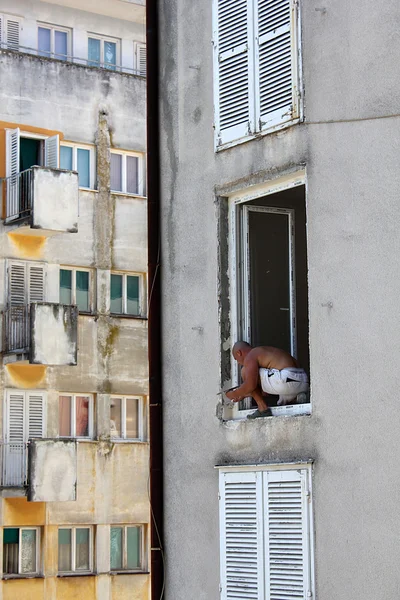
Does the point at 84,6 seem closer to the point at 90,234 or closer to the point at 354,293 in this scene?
the point at 90,234

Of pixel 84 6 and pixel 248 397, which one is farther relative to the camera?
pixel 84 6

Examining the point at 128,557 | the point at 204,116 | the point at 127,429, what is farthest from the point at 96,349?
the point at 204,116

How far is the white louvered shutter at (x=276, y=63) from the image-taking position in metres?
12.6

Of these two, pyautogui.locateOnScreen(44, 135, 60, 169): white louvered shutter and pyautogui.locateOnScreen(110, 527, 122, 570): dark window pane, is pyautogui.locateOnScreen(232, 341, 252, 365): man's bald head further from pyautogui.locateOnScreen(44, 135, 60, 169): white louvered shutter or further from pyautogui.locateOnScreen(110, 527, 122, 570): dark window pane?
pyautogui.locateOnScreen(110, 527, 122, 570): dark window pane

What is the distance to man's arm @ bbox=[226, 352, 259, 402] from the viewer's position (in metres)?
12.7

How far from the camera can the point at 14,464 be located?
33.6 meters

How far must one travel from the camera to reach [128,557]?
116 feet

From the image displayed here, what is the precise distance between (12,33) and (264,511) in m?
24.9

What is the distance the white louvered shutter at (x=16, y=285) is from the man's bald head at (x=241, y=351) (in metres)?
21.8

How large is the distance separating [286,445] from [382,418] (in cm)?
130

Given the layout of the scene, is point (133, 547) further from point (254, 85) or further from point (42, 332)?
point (254, 85)

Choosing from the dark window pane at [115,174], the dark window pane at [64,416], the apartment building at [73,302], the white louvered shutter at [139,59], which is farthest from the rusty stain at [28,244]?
the white louvered shutter at [139,59]

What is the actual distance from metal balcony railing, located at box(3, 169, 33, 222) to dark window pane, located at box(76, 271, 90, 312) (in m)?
2.44

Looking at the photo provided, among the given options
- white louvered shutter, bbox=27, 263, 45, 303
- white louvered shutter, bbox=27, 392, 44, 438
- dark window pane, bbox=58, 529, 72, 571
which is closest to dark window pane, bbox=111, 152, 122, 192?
white louvered shutter, bbox=27, 263, 45, 303
